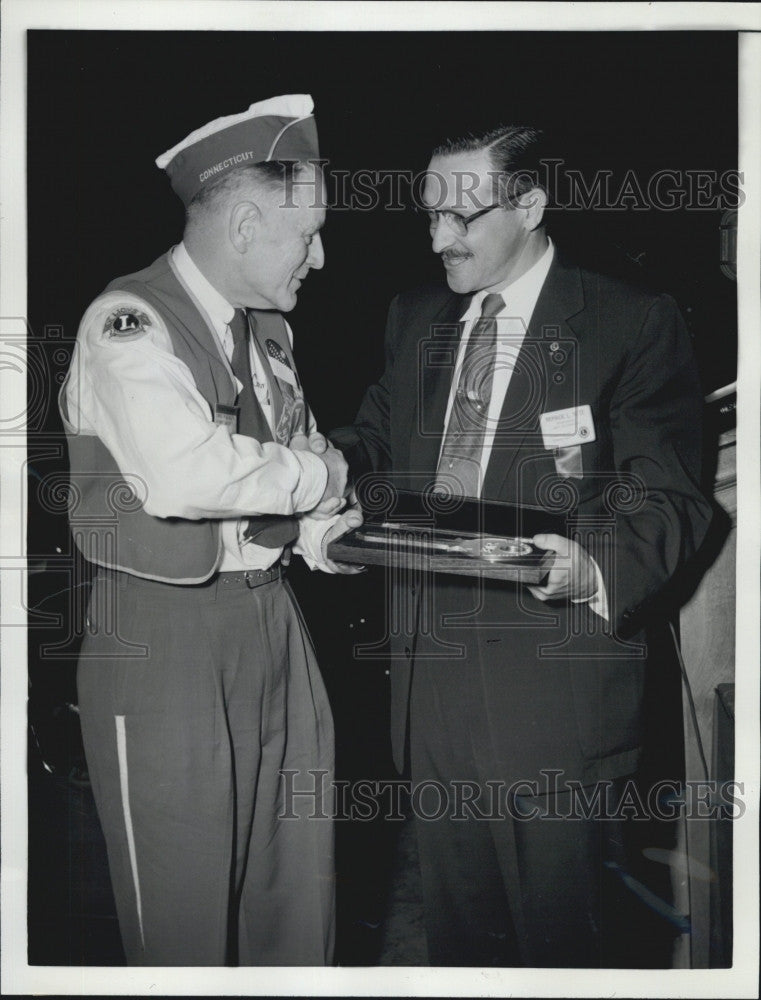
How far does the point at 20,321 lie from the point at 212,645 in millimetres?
876

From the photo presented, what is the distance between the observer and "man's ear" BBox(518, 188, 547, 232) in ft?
7.57

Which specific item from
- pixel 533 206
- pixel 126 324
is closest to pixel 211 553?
pixel 126 324

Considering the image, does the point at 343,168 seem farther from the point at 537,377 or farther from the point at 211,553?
the point at 211,553

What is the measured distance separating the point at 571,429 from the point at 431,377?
0.34m

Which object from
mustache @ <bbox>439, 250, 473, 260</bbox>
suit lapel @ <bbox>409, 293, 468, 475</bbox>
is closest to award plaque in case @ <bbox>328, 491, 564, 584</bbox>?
suit lapel @ <bbox>409, 293, 468, 475</bbox>

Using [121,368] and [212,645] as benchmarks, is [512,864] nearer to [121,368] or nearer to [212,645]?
[212,645]

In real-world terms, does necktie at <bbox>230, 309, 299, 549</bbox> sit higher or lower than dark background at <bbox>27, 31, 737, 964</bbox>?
lower

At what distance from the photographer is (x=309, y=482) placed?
7.44ft

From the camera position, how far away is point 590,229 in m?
2.33

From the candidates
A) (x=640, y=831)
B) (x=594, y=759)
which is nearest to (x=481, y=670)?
(x=594, y=759)

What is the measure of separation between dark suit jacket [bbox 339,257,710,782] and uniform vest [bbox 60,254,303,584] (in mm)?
342

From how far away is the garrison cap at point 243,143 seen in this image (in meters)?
2.26

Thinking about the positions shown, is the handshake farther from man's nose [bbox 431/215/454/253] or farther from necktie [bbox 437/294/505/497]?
man's nose [bbox 431/215/454/253]

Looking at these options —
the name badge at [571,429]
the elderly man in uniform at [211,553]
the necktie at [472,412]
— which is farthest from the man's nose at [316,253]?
the name badge at [571,429]
